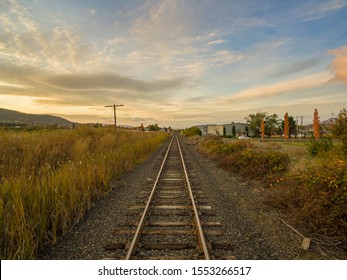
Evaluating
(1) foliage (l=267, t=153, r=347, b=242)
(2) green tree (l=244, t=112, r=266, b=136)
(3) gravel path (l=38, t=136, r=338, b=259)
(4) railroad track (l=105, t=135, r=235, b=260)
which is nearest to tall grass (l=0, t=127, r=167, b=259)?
(3) gravel path (l=38, t=136, r=338, b=259)

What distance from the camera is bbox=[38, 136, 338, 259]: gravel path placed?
363 centimetres

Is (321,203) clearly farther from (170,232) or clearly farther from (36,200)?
(36,200)

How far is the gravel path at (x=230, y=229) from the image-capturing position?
11.9 feet

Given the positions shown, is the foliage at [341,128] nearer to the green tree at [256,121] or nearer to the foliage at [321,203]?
the foliage at [321,203]

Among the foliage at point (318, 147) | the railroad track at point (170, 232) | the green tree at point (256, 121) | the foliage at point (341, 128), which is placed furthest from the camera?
the green tree at point (256, 121)

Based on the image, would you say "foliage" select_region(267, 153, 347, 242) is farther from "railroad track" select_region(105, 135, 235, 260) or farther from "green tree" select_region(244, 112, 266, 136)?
"green tree" select_region(244, 112, 266, 136)

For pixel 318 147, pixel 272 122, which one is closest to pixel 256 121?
pixel 272 122

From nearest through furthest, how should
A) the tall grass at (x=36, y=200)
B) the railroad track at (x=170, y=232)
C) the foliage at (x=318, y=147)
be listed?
the tall grass at (x=36, y=200) < the railroad track at (x=170, y=232) < the foliage at (x=318, y=147)

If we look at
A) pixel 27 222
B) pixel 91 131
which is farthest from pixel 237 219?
pixel 91 131

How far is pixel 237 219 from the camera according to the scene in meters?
5.07

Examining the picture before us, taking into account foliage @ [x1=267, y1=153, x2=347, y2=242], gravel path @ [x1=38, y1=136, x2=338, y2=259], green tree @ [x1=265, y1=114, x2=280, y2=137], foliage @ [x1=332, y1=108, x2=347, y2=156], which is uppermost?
green tree @ [x1=265, y1=114, x2=280, y2=137]

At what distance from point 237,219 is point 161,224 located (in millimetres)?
1969

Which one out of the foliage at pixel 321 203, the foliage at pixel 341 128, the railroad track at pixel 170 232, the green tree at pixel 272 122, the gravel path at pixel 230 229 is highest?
the green tree at pixel 272 122

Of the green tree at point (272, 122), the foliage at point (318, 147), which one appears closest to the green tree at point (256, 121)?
the green tree at point (272, 122)
